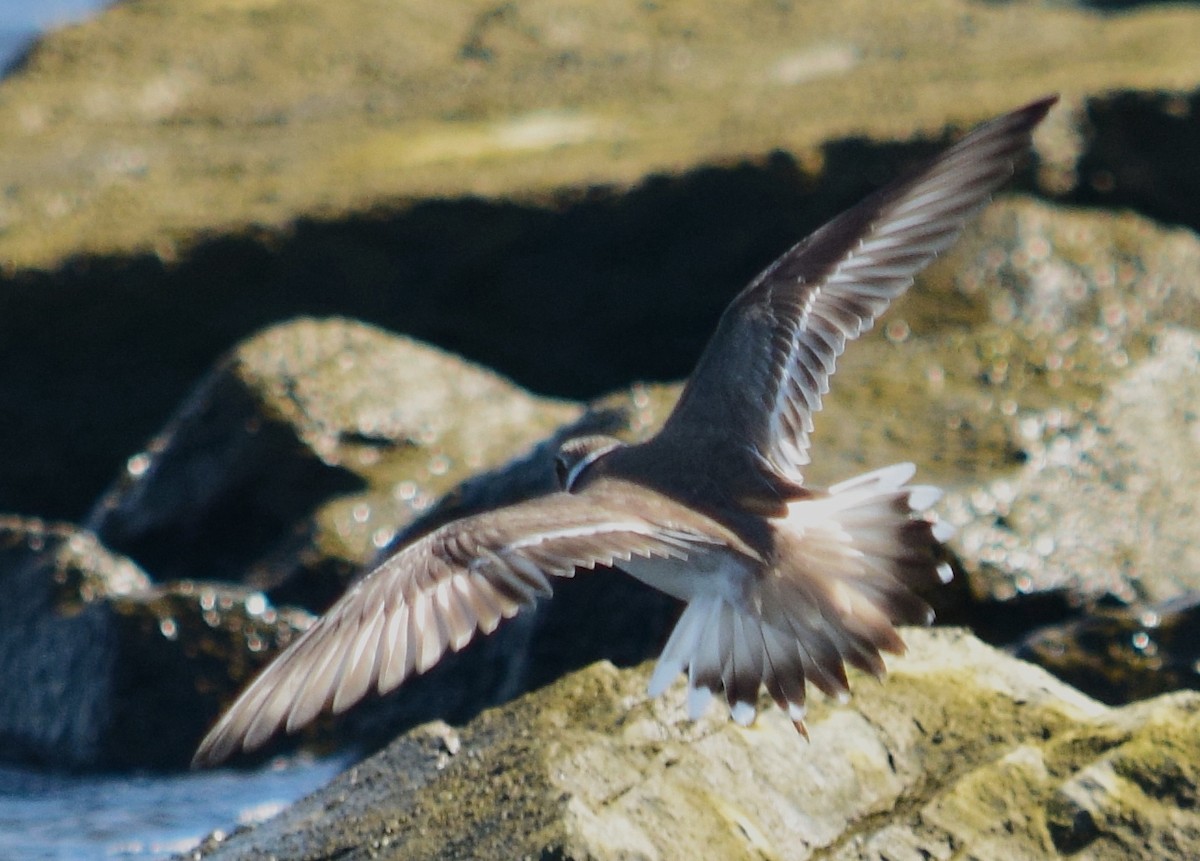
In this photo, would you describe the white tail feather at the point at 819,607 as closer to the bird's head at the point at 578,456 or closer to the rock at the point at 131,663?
the bird's head at the point at 578,456

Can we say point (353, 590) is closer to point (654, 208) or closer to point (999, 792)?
point (999, 792)

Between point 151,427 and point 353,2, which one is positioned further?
point 353,2

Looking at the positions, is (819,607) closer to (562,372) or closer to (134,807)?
(134,807)

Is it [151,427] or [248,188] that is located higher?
[248,188]

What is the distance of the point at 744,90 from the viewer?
12.1 m

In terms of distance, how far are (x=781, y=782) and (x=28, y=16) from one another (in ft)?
54.0

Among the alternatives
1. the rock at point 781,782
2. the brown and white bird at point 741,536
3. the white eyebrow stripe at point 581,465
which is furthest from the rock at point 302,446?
the rock at point 781,782

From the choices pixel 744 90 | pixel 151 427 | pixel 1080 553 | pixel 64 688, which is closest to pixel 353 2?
pixel 744 90

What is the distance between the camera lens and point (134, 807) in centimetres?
639

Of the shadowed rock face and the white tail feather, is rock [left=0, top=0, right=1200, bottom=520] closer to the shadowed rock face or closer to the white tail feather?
the shadowed rock face

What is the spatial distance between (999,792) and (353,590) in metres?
1.44

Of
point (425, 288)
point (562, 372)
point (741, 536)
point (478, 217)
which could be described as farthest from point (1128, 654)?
point (425, 288)

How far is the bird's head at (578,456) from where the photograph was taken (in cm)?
530

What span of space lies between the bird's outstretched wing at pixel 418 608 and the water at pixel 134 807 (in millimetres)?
2390
